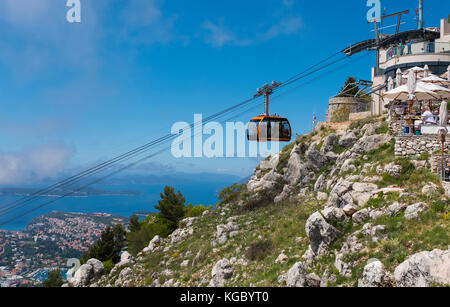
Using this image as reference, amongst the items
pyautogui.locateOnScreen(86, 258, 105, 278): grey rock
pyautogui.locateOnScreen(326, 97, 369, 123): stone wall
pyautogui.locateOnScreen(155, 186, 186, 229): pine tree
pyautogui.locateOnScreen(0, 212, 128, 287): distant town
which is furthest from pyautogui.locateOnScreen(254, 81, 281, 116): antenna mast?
pyautogui.locateOnScreen(0, 212, 128, 287): distant town

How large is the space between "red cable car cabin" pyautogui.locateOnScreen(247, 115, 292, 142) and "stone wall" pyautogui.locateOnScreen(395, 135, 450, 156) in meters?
8.35

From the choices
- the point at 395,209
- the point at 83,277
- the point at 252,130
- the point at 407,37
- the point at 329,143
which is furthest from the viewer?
the point at 407,37

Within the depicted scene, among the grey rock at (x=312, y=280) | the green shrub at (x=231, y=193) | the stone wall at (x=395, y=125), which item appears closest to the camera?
the grey rock at (x=312, y=280)

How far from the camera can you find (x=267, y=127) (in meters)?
24.5

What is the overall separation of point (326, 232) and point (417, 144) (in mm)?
8340

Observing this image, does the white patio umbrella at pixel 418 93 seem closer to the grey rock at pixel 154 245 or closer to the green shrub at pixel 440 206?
the green shrub at pixel 440 206

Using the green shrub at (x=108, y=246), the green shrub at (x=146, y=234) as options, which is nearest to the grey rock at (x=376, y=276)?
the green shrub at (x=146, y=234)

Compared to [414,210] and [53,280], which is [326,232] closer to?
[414,210]

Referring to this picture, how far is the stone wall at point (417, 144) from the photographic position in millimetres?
18328

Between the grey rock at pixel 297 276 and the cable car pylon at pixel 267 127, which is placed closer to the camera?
the grey rock at pixel 297 276

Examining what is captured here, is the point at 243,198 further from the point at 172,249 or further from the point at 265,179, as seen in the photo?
the point at 172,249

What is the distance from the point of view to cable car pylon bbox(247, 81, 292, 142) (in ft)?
80.1

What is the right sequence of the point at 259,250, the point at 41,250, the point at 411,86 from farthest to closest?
the point at 41,250
the point at 411,86
the point at 259,250

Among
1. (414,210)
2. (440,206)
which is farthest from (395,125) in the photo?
(414,210)
